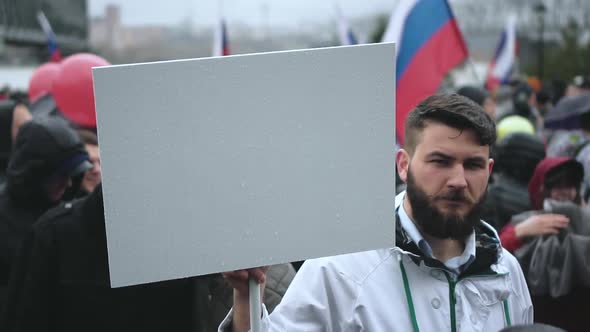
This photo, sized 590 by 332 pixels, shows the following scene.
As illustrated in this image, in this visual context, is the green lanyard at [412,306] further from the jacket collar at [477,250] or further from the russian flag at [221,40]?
the russian flag at [221,40]

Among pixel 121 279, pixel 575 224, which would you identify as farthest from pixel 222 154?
pixel 575 224

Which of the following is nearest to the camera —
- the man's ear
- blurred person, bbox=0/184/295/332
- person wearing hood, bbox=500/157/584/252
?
the man's ear

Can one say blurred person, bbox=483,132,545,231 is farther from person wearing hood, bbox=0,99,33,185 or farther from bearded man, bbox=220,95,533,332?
person wearing hood, bbox=0,99,33,185

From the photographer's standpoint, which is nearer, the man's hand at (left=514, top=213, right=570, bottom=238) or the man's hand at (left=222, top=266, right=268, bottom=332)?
the man's hand at (left=222, top=266, right=268, bottom=332)

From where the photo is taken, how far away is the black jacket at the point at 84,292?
306 centimetres

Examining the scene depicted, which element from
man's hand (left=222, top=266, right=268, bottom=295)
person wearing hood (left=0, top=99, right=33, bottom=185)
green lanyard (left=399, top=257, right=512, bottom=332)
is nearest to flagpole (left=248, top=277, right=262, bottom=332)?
man's hand (left=222, top=266, right=268, bottom=295)

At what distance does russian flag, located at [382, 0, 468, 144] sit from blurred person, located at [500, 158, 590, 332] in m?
2.39

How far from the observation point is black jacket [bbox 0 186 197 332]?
10.1 ft

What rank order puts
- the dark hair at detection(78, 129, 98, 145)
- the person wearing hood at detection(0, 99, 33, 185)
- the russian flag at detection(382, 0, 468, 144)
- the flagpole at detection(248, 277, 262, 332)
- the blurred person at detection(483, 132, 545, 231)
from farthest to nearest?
the russian flag at detection(382, 0, 468, 144) → the person wearing hood at detection(0, 99, 33, 185) → the blurred person at detection(483, 132, 545, 231) → the dark hair at detection(78, 129, 98, 145) → the flagpole at detection(248, 277, 262, 332)

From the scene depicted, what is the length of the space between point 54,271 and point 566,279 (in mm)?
2298

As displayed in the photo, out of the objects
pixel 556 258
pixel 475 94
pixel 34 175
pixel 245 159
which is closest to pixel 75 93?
pixel 34 175

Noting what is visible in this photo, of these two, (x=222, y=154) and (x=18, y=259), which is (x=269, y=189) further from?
(x=18, y=259)

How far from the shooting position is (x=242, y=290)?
216cm

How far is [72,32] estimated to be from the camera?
6009cm
